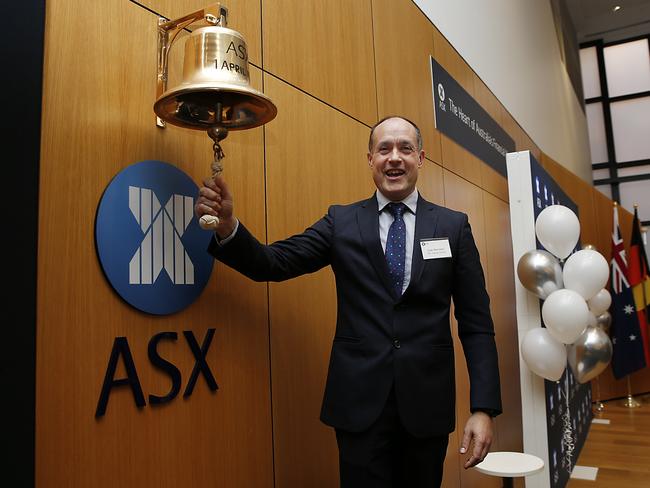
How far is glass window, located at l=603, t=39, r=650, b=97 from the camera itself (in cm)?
1116

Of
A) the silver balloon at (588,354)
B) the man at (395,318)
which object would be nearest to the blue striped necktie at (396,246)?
the man at (395,318)

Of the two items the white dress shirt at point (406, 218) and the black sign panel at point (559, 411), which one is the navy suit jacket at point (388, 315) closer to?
Result: the white dress shirt at point (406, 218)

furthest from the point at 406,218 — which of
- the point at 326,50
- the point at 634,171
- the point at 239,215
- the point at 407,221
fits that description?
the point at 634,171

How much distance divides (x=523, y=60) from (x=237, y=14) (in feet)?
17.7

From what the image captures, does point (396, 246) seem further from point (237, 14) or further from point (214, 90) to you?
point (237, 14)

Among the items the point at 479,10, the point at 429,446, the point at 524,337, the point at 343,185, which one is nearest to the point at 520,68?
the point at 479,10

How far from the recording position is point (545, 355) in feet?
10.2

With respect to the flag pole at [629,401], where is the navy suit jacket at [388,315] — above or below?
above

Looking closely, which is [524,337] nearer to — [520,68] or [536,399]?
[536,399]

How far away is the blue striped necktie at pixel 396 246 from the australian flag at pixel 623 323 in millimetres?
6466

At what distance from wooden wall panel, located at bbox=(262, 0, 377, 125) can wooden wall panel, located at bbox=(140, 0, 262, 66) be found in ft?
0.15

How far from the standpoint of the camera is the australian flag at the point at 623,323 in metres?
7.04

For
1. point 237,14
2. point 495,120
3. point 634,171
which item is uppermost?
point 634,171

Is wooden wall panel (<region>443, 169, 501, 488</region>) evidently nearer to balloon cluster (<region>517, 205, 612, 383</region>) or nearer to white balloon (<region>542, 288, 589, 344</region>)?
balloon cluster (<region>517, 205, 612, 383</region>)
